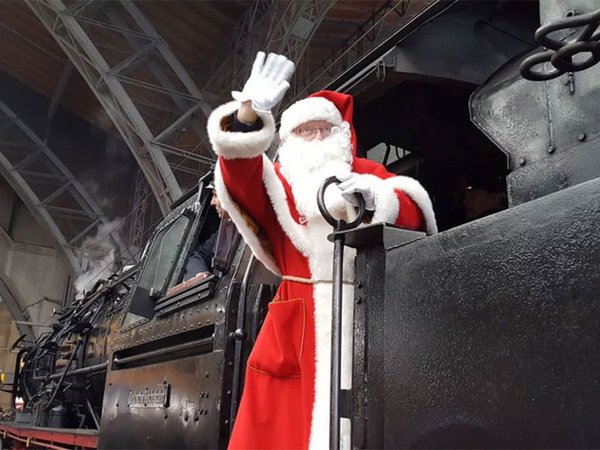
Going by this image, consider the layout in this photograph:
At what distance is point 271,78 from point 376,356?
0.73 metres

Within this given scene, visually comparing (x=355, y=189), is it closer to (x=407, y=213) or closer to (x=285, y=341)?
(x=407, y=213)

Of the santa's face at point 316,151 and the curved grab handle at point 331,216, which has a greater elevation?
the santa's face at point 316,151

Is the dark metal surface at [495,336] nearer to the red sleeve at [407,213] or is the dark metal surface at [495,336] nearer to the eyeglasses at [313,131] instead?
the red sleeve at [407,213]

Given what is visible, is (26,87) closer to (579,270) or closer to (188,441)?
(188,441)

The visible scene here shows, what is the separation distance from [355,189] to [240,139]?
0.31 m

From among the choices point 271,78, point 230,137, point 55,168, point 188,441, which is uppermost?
point 55,168

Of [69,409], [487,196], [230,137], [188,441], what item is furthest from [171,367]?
[69,409]

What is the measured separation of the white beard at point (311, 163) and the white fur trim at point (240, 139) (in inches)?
7.5

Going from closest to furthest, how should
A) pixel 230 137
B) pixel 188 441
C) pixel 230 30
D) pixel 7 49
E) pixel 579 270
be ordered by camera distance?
pixel 579 270
pixel 230 137
pixel 188 441
pixel 230 30
pixel 7 49

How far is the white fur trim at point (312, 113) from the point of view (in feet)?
5.64

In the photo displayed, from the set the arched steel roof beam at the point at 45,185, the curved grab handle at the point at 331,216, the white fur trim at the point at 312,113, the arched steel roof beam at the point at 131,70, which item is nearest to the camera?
the curved grab handle at the point at 331,216

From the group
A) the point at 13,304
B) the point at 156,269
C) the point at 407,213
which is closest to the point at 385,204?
the point at 407,213

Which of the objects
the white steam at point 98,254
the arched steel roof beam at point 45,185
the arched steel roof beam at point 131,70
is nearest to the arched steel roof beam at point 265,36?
the arched steel roof beam at point 131,70

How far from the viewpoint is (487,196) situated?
2.60 m
